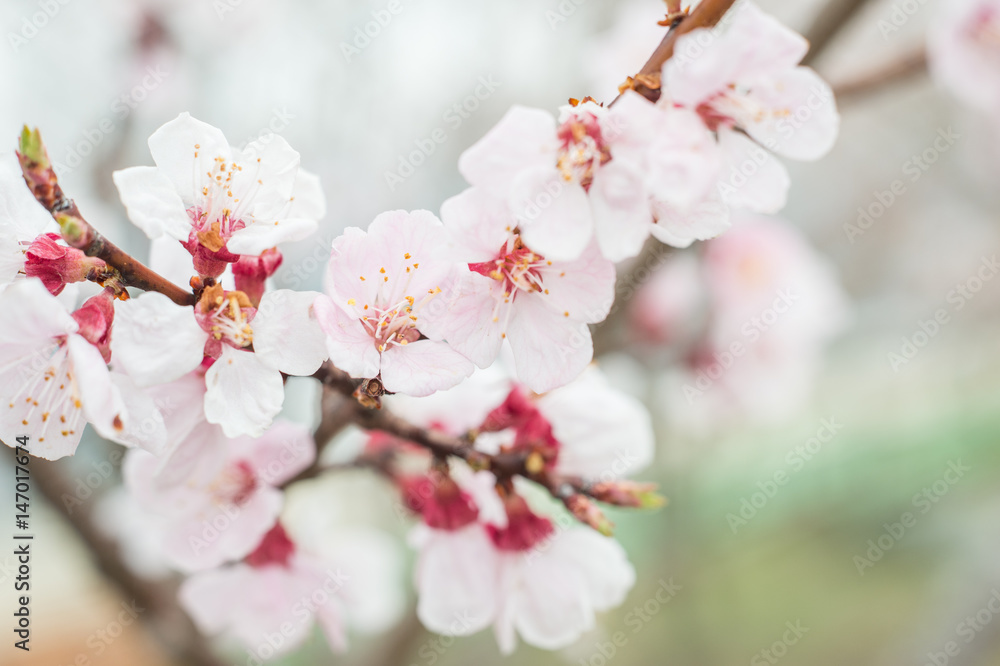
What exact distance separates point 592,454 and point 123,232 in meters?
1.30

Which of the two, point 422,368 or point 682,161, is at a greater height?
point 682,161

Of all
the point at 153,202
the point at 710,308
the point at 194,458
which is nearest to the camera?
the point at 153,202

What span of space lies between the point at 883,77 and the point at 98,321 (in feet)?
4.24

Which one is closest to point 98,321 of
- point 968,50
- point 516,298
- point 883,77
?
point 516,298

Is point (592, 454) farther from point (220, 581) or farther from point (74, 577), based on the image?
point (74, 577)

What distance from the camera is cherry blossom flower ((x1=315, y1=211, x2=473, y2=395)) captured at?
586 mm

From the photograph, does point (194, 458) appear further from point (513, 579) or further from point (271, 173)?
point (513, 579)

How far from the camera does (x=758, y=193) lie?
1.98 ft

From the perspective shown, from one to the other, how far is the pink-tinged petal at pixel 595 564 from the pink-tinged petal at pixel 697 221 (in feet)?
1.59

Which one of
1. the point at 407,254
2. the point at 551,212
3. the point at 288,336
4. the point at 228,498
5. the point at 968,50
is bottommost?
the point at 228,498

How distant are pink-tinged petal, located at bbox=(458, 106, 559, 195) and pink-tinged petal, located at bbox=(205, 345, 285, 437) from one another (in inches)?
10.1

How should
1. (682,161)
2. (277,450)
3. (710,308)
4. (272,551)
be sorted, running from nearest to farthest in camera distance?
(682,161)
(277,450)
(272,551)
(710,308)

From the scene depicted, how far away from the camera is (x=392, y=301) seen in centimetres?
65

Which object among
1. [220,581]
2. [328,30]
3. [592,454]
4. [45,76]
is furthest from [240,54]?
[592,454]
